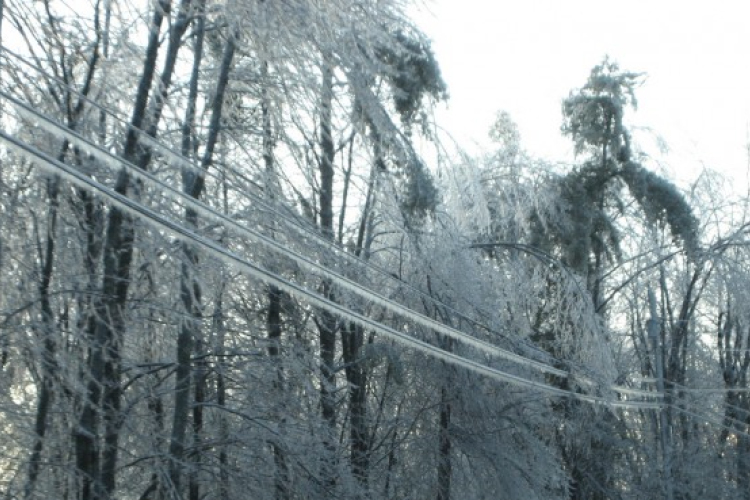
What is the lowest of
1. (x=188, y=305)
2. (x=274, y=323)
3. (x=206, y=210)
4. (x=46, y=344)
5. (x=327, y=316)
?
(x=206, y=210)

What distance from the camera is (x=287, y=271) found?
1277 cm

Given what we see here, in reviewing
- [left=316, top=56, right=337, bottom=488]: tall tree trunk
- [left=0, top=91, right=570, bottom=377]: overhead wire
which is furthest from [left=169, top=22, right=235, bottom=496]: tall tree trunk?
[left=0, top=91, right=570, bottom=377]: overhead wire

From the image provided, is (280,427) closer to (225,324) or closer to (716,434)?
(225,324)

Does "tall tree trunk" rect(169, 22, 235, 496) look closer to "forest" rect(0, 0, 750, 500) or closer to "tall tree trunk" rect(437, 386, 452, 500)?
"forest" rect(0, 0, 750, 500)

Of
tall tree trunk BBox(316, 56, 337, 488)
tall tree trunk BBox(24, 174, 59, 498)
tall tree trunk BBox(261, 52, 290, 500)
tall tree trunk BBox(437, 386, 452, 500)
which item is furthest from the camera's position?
tall tree trunk BBox(437, 386, 452, 500)

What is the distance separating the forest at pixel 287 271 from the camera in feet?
29.0

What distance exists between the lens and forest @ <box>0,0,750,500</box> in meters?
8.85

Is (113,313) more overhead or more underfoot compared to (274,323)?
more underfoot

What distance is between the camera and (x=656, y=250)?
23.4 meters

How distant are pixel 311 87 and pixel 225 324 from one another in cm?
389

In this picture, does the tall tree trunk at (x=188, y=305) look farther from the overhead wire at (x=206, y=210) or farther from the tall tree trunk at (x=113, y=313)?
the overhead wire at (x=206, y=210)

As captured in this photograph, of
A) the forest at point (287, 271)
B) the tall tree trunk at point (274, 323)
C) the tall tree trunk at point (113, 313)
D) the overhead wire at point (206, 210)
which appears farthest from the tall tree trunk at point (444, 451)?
the overhead wire at point (206, 210)

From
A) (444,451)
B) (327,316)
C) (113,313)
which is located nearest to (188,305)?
(113,313)

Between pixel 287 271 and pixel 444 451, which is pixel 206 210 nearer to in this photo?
pixel 287 271
